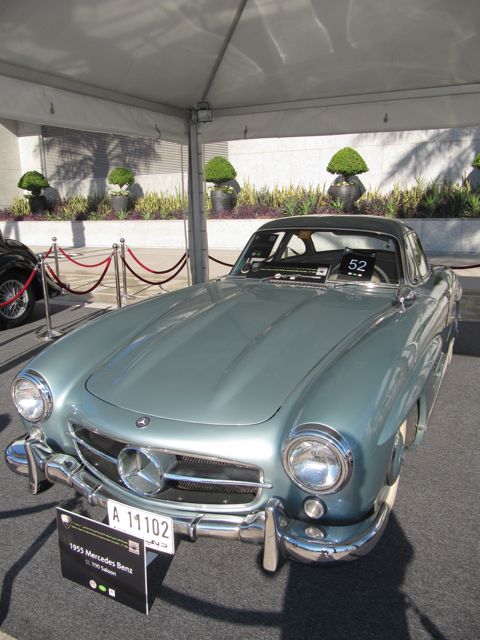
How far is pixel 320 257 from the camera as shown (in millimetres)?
4012

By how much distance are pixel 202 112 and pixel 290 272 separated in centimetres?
432

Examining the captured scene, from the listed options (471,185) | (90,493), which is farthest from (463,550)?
(471,185)

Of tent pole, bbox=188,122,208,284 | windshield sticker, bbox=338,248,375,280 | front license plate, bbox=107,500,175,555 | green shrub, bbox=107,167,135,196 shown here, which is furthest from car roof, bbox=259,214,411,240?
green shrub, bbox=107,167,135,196

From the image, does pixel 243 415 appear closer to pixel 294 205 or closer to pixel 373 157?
pixel 294 205

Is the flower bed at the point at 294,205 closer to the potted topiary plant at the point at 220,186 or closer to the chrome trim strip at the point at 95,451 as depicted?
the potted topiary plant at the point at 220,186

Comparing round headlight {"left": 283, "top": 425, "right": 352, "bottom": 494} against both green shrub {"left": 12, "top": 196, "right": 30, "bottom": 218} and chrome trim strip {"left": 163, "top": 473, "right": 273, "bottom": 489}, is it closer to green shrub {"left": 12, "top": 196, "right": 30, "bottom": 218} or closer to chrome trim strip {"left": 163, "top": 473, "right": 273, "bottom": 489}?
chrome trim strip {"left": 163, "top": 473, "right": 273, "bottom": 489}

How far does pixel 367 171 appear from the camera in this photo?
49.6ft

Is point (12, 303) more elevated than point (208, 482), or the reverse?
point (208, 482)

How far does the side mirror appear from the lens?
323 cm

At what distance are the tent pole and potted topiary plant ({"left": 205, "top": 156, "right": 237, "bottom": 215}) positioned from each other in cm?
742

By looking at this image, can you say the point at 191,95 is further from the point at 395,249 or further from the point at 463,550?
the point at 463,550

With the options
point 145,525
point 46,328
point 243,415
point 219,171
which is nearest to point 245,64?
point 46,328

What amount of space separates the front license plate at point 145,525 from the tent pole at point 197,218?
6026 mm

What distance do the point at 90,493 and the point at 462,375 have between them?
3.65 m
